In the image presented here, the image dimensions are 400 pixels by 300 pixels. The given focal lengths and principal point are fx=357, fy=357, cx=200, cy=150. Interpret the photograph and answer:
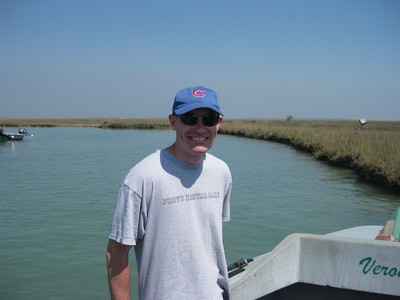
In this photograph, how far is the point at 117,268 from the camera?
1.74 metres

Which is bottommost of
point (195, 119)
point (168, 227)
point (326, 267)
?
point (326, 267)

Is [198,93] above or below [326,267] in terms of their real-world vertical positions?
above

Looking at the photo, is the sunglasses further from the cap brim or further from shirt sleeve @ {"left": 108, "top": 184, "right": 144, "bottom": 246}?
shirt sleeve @ {"left": 108, "top": 184, "right": 144, "bottom": 246}

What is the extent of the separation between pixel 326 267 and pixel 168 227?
2.05 m

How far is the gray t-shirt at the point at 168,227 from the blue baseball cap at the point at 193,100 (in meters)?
0.27

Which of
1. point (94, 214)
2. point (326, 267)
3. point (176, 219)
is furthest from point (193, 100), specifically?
point (94, 214)

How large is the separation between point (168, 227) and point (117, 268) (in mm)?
315

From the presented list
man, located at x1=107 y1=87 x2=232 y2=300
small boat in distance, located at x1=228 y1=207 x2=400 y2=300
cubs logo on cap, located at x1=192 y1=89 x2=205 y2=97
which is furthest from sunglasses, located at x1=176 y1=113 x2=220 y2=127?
small boat in distance, located at x1=228 y1=207 x2=400 y2=300

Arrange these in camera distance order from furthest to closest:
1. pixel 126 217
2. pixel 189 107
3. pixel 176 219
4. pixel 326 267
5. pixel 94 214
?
pixel 94 214
pixel 326 267
pixel 189 107
pixel 176 219
pixel 126 217

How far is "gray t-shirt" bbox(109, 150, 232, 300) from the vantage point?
169 centimetres

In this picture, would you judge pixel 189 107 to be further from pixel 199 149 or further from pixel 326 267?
pixel 326 267

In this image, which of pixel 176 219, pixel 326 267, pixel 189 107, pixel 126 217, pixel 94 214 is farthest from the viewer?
pixel 94 214

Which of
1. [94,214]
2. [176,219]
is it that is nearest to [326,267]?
[176,219]

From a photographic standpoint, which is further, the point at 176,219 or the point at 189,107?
the point at 189,107
